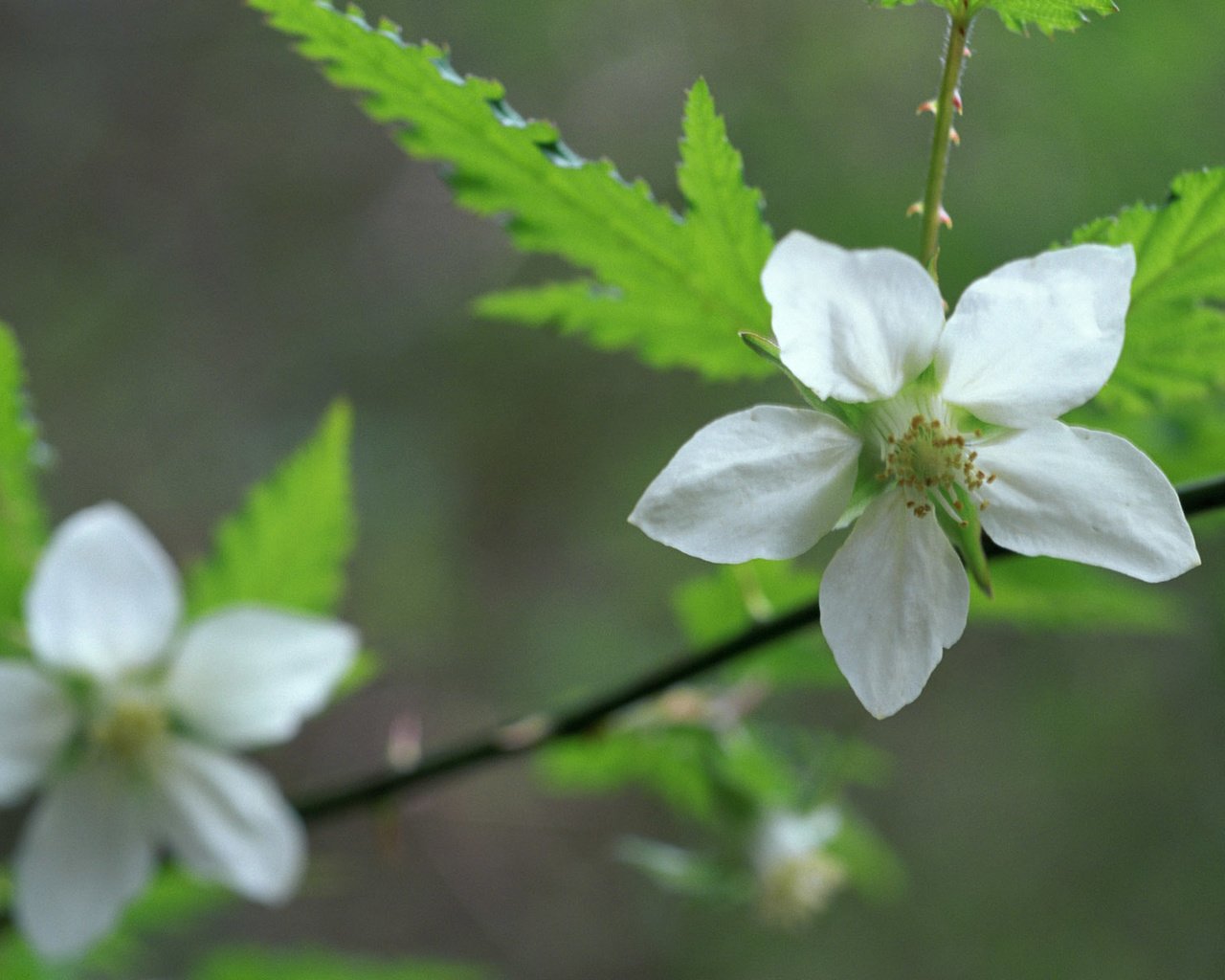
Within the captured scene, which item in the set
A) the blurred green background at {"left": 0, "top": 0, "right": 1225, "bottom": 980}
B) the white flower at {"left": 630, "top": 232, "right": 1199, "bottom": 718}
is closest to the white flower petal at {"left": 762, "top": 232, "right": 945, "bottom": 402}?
the white flower at {"left": 630, "top": 232, "right": 1199, "bottom": 718}

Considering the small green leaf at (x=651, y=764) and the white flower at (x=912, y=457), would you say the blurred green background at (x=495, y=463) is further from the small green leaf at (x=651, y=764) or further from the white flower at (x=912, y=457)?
the white flower at (x=912, y=457)

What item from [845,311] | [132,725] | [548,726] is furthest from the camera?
[132,725]

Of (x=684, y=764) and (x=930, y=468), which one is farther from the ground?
(x=930, y=468)

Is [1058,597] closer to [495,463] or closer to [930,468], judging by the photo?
[930,468]

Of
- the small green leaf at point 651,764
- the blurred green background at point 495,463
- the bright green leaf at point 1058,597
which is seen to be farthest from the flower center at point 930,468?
the blurred green background at point 495,463

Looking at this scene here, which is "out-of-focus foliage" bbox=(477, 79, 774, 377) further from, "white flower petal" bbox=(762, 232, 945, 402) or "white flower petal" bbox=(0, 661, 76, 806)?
"white flower petal" bbox=(0, 661, 76, 806)

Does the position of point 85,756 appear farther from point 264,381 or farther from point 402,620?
point 264,381

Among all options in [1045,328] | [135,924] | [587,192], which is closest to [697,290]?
[587,192]
